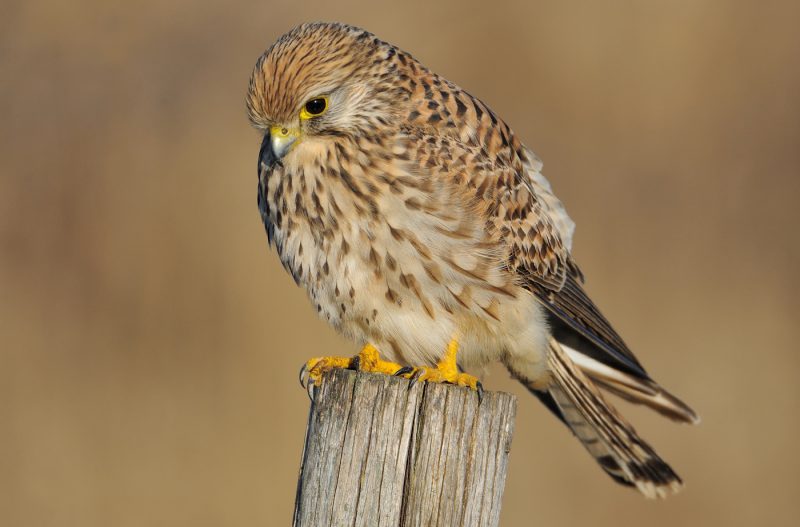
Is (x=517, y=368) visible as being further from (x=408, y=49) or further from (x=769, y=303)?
(x=408, y=49)

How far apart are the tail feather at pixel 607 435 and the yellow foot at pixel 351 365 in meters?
0.74

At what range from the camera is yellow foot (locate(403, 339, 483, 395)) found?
3234 mm

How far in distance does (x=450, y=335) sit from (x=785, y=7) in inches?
165

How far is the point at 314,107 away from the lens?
352cm

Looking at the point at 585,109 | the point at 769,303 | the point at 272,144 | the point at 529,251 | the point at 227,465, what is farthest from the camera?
the point at 585,109

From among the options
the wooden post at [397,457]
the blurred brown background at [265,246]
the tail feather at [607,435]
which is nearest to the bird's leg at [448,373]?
the wooden post at [397,457]

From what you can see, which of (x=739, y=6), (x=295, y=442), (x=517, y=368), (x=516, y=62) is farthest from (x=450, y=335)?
(x=739, y=6)

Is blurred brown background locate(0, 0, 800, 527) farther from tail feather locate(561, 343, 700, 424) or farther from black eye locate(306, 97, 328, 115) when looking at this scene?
black eye locate(306, 97, 328, 115)

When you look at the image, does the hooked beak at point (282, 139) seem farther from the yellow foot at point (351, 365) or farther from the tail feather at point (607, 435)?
the tail feather at point (607, 435)

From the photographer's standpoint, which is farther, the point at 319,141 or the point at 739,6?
the point at 739,6

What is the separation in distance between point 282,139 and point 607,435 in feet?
5.35

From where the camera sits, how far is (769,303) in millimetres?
5891

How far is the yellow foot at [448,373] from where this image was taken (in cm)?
323

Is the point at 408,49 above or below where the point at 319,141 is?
above
